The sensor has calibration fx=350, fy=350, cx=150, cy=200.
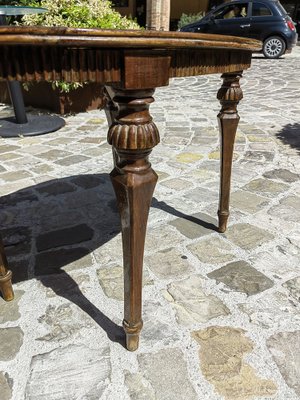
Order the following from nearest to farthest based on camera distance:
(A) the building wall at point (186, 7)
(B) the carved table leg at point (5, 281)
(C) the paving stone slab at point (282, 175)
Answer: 1. (B) the carved table leg at point (5, 281)
2. (C) the paving stone slab at point (282, 175)
3. (A) the building wall at point (186, 7)

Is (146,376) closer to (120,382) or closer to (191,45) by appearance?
(120,382)

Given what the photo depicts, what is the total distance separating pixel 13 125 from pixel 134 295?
381 centimetres

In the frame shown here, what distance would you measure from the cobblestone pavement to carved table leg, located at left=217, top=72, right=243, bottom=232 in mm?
368

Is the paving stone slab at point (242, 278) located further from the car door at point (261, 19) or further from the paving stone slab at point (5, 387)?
the car door at point (261, 19)

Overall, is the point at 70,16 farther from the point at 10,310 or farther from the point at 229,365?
the point at 229,365

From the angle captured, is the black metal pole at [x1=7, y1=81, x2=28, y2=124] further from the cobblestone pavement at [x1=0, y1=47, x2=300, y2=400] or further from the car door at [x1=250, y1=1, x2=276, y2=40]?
the car door at [x1=250, y1=1, x2=276, y2=40]

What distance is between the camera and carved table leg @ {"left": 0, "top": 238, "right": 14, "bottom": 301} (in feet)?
4.81

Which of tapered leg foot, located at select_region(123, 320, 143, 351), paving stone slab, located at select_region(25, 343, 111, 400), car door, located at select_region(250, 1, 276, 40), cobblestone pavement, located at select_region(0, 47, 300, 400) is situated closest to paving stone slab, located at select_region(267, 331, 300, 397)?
cobblestone pavement, located at select_region(0, 47, 300, 400)

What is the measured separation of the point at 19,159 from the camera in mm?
3336

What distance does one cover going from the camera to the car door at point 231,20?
1026cm

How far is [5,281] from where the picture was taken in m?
1.53

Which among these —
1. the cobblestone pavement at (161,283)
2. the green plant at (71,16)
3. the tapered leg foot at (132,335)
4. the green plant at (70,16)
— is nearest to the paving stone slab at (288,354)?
the cobblestone pavement at (161,283)

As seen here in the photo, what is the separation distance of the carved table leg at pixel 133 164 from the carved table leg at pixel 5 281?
2.07 feet

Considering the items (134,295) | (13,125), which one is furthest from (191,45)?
(13,125)
